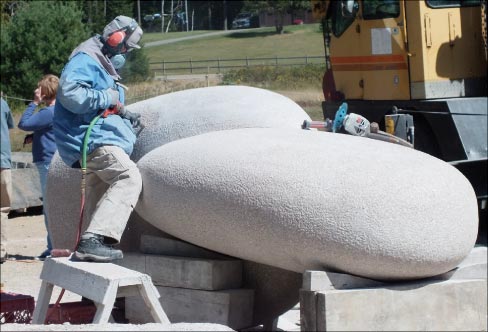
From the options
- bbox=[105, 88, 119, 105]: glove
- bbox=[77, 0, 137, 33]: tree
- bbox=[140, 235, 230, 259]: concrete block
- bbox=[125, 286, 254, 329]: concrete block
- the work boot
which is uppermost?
bbox=[77, 0, 137, 33]: tree

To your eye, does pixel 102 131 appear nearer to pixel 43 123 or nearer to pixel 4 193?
pixel 43 123

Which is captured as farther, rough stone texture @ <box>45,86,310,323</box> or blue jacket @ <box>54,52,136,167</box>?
rough stone texture @ <box>45,86,310,323</box>

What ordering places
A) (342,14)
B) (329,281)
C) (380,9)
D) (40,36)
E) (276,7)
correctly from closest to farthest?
(329,281) → (380,9) → (342,14) → (40,36) → (276,7)

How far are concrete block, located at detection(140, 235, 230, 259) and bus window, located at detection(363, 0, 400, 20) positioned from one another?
5.15 metres

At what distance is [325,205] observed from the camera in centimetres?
500

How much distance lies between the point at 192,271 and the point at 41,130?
3.93m

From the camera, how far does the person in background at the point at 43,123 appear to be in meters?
8.97

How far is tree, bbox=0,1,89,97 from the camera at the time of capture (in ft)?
90.8

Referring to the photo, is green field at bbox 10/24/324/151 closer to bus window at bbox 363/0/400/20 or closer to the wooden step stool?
bus window at bbox 363/0/400/20

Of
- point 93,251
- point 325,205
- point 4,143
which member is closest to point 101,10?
point 4,143

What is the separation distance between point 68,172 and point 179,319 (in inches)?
55.3

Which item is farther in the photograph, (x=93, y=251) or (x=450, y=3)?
(x=450, y=3)

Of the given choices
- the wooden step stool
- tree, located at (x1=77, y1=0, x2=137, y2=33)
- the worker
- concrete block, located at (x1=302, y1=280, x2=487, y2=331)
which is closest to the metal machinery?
concrete block, located at (x1=302, y1=280, x2=487, y2=331)

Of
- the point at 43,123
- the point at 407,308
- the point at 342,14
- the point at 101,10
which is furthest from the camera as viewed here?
the point at 101,10
